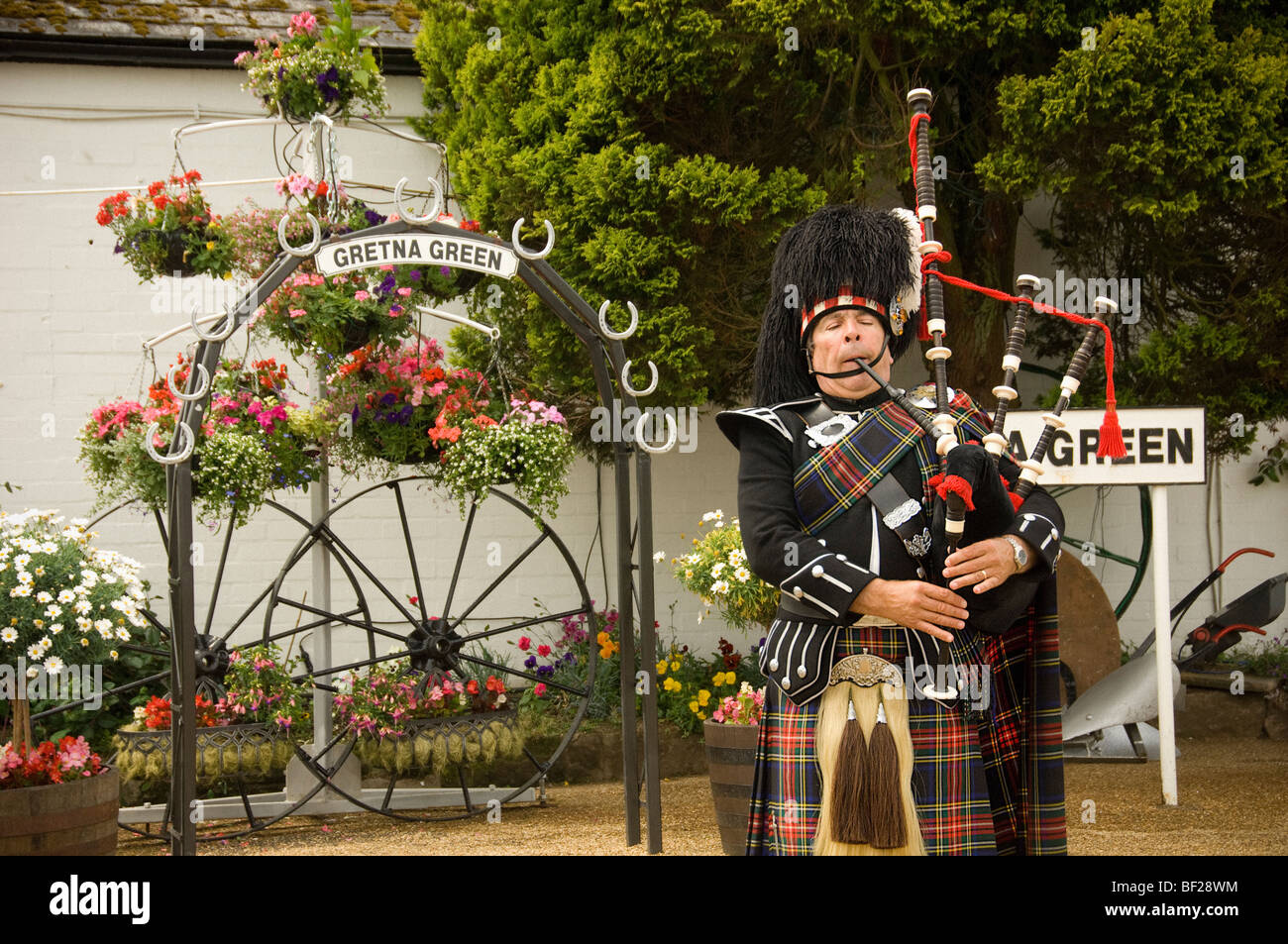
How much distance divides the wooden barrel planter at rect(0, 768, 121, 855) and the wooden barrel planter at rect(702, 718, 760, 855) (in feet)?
6.63

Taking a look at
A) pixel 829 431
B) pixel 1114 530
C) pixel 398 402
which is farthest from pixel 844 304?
pixel 1114 530

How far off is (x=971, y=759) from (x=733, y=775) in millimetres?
2111

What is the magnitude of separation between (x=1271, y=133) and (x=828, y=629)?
3.83 meters

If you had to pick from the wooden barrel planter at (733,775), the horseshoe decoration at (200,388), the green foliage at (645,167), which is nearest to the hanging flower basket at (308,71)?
the green foliage at (645,167)

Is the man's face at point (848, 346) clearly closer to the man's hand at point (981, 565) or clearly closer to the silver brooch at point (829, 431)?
the silver brooch at point (829, 431)

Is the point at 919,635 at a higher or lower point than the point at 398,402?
lower

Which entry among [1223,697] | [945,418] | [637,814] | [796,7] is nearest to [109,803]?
[637,814]

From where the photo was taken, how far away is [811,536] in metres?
2.18

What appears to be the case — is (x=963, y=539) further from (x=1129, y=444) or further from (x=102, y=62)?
(x=102, y=62)

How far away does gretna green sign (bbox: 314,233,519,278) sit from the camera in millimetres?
4062

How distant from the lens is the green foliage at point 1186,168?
4695mm

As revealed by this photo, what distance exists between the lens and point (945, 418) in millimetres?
2021

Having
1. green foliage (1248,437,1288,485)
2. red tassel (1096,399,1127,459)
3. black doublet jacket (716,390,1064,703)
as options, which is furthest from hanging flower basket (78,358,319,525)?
green foliage (1248,437,1288,485)

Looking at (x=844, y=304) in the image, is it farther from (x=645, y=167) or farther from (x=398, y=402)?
(x=645, y=167)
